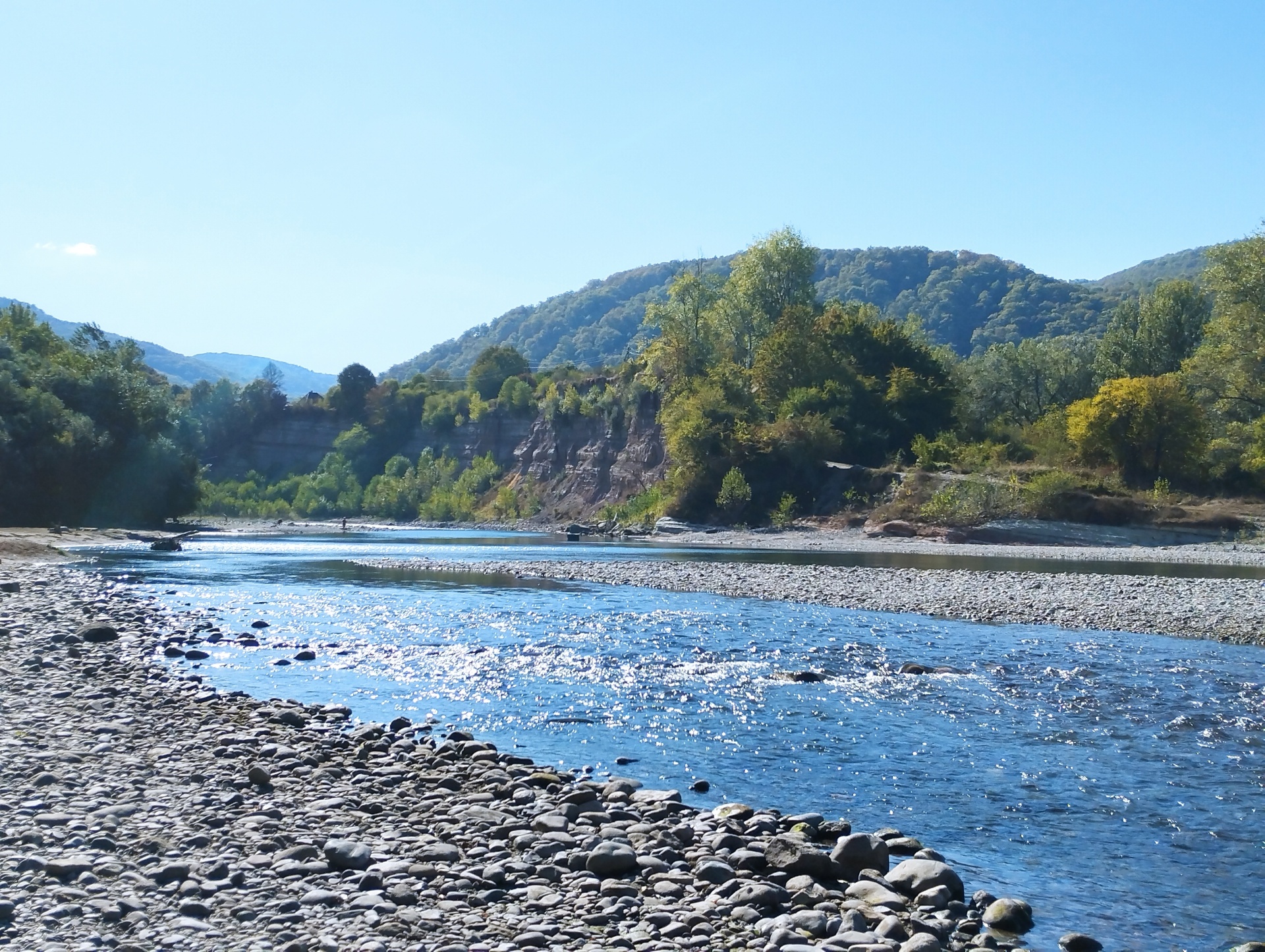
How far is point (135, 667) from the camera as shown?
16.9m

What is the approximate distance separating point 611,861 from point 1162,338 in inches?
3464

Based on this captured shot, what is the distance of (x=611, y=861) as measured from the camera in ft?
26.7

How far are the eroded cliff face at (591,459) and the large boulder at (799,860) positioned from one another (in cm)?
8197

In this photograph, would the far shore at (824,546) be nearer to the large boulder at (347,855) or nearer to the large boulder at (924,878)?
the large boulder at (347,855)

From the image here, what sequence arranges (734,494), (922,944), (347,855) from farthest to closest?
(734,494) → (347,855) → (922,944)

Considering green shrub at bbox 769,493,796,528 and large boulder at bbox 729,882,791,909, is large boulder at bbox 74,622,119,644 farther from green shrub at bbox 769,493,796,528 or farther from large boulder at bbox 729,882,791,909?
green shrub at bbox 769,493,796,528

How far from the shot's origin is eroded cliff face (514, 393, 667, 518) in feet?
310

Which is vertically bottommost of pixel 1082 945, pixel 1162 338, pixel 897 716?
pixel 1082 945

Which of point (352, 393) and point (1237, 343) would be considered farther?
point (352, 393)

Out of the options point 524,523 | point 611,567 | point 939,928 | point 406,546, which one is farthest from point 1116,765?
point 524,523

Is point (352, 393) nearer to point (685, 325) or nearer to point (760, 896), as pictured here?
point (685, 325)

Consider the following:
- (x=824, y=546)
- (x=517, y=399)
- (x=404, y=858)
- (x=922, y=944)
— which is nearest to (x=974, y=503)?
(x=824, y=546)

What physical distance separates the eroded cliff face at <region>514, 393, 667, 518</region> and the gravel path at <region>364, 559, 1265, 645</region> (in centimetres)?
5088

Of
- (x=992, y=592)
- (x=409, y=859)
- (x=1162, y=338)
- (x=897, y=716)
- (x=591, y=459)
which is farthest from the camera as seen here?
(x=591, y=459)
